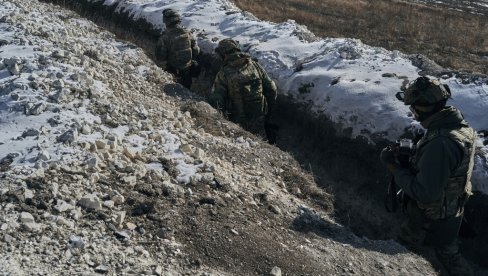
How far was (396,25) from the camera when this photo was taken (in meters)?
21.2

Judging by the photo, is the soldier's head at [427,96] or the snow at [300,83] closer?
the soldier's head at [427,96]

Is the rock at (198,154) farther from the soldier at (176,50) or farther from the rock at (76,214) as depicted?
the soldier at (176,50)

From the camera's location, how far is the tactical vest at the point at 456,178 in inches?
186

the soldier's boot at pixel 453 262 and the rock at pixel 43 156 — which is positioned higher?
the rock at pixel 43 156

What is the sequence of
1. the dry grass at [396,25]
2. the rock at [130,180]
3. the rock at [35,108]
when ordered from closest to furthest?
1. the rock at [130,180]
2. the rock at [35,108]
3. the dry grass at [396,25]

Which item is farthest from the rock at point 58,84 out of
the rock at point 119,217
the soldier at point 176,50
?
the soldier at point 176,50

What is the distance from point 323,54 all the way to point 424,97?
18.9ft

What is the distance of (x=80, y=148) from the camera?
5.40 m

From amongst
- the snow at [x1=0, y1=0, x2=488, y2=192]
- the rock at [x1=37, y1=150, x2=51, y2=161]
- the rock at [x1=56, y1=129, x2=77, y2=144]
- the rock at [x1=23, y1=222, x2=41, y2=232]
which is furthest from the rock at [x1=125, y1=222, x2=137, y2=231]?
the rock at [x1=56, y1=129, x2=77, y2=144]

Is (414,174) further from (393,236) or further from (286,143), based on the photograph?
(286,143)

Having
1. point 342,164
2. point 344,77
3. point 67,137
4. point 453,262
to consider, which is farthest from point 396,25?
point 67,137

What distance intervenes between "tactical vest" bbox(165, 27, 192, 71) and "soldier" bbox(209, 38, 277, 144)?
2.27m

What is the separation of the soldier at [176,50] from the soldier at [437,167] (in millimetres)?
6349

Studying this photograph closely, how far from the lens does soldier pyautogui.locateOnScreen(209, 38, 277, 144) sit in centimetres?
827
